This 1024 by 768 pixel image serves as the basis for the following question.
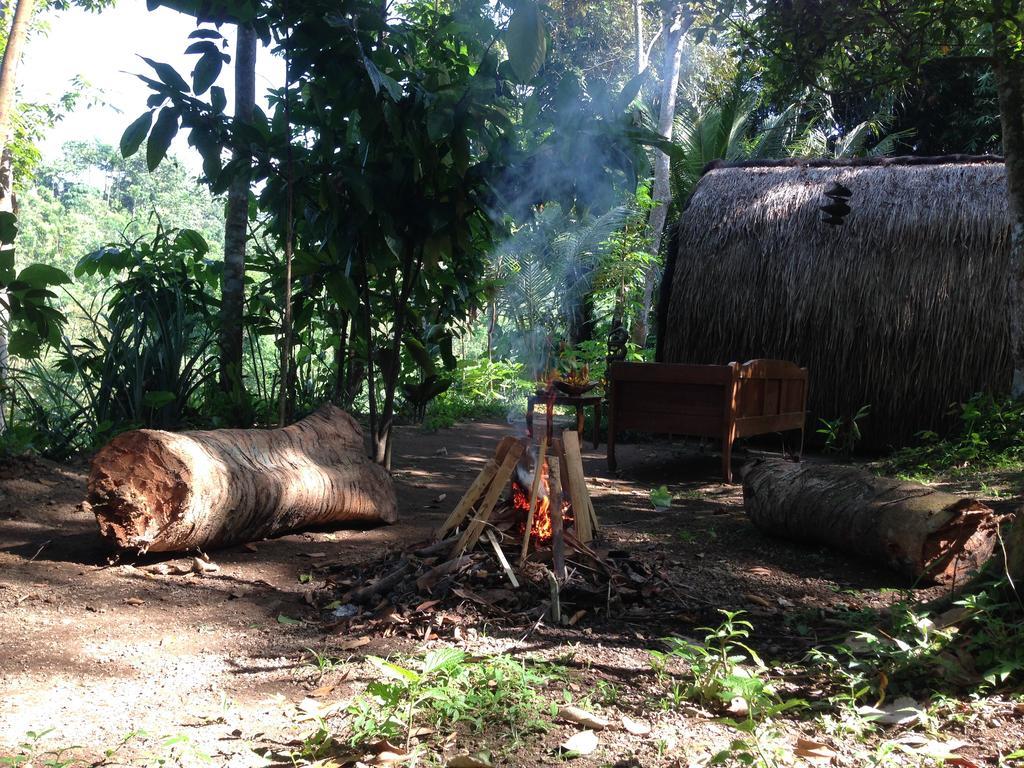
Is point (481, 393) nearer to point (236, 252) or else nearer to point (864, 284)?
point (864, 284)

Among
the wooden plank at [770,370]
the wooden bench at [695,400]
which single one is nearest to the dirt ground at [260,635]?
the wooden bench at [695,400]

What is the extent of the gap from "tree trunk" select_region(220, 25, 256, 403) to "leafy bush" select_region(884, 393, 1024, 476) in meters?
4.91

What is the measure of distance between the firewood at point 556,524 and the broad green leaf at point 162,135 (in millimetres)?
2655

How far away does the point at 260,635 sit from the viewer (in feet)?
9.70

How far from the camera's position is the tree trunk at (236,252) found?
566 cm

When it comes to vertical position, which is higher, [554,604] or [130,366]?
[130,366]

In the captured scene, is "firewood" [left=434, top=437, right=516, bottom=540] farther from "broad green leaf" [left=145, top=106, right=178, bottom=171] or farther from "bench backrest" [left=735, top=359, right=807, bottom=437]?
"bench backrest" [left=735, top=359, right=807, bottom=437]

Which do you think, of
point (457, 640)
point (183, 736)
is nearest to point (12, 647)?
point (183, 736)

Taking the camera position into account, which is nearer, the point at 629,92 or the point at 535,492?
the point at 535,492

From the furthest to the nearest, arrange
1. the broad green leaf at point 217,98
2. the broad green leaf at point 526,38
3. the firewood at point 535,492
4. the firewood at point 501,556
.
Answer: the broad green leaf at point 217,98 < the firewood at point 535,492 < the firewood at point 501,556 < the broad green leaf at point 526,38

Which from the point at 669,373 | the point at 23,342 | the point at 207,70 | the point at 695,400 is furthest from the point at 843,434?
the point at 23,342

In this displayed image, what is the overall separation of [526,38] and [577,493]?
2.57m

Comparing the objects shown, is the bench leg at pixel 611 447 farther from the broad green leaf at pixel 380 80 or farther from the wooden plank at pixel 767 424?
the broad green leaf at pixel 380 80

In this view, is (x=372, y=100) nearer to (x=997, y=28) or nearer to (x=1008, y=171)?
(x=997, y=28)
